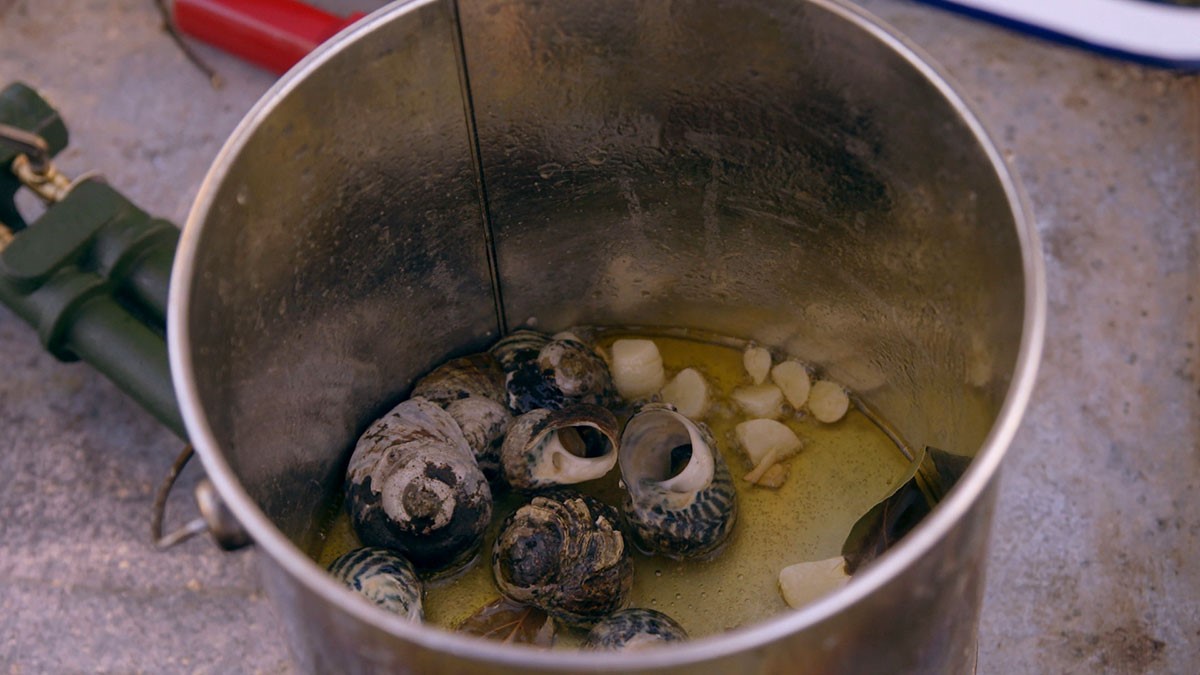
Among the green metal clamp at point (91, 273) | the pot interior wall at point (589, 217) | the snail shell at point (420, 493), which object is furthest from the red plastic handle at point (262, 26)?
the snail shell at point (420, 493)

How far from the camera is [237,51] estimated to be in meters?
1.12

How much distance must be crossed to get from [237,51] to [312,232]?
A: 51 cm

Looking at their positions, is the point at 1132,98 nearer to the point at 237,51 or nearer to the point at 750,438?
the point at 750,438

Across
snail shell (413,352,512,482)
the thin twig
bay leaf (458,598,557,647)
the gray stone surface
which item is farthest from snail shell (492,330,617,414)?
the thin twig

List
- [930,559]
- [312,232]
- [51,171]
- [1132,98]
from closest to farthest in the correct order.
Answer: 1. [930,559]
2. [312,232]
3. [51,171]
4. [1132,98]

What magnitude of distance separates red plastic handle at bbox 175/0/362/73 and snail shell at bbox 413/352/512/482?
37 centimetres

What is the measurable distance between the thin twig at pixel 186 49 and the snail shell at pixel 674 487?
0.63 meters

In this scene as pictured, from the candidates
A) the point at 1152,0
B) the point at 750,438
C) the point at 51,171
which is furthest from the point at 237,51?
the point at 1152,0

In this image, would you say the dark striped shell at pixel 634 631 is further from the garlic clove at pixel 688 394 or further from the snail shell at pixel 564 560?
the garlic clove at pixel 688 394

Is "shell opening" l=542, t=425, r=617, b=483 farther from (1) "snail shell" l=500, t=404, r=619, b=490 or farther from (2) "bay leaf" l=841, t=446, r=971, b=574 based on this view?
(2) "bay leaf" l=841, t=446, r=971, b=574

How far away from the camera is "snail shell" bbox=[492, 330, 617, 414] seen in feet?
2.56

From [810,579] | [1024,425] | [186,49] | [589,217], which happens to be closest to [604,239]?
[589,217]

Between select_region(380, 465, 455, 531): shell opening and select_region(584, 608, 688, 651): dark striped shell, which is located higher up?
select_region(380, 465, 455, 531): shell opening

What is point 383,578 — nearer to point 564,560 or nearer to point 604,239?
point 564,560
